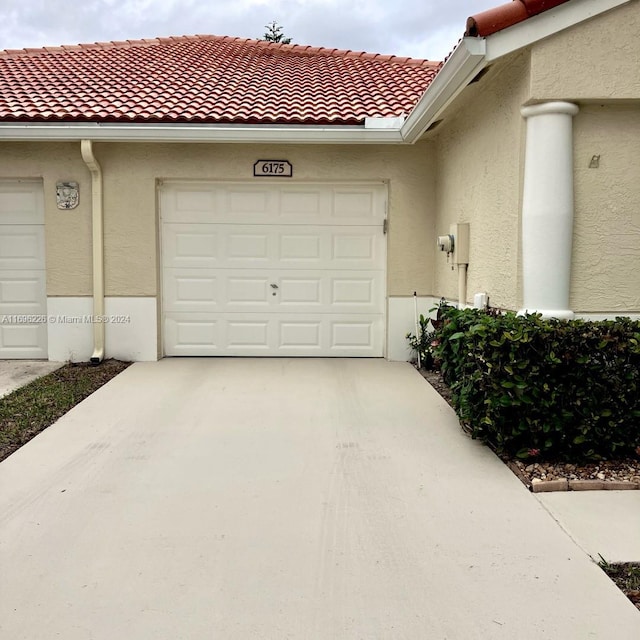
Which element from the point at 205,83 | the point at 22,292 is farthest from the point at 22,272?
the point at 205,83

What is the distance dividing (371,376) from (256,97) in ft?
14.2

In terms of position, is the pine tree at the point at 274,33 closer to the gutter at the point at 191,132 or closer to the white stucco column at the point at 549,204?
the gutter at the point at 191,132

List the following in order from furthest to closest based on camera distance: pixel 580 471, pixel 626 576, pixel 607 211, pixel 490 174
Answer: pixel 490 174, pixel 607 211, pixel 580 471, pixel 626 576

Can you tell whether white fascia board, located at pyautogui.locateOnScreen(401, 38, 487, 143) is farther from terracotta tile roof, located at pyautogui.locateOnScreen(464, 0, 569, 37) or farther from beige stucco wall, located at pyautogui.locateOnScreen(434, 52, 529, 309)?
beige stucco wall, located at pyautogui.locateOnScreen(434, 52, 529, 309)

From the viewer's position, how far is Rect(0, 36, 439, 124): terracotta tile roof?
813 centimetres

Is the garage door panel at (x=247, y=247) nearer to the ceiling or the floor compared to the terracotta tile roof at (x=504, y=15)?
nearer to the floor

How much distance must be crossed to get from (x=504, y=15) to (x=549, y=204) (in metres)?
1.50

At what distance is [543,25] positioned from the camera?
4.98 meters

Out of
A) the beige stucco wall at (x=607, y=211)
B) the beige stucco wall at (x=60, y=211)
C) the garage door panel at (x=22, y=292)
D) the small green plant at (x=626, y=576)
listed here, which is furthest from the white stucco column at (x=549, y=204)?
the garage door panel at (x=22, y=292)

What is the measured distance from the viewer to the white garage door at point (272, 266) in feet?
28.6

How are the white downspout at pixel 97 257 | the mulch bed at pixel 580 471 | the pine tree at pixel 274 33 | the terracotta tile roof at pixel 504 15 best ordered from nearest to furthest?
the mulch bed at pixel 580 471 → the terracotta tile roof at pixel 504 15 → the white downspout at pixel 97 257 → the pine tree at pixel 274 33

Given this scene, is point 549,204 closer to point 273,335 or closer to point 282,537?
point 282,537

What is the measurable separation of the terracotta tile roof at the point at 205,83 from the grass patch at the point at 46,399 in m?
3.16

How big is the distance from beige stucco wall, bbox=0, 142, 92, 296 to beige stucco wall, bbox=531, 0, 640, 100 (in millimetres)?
5931
